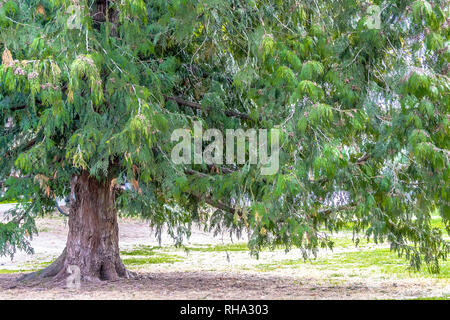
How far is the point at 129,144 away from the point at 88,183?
3522mm

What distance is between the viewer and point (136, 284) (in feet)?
31.4

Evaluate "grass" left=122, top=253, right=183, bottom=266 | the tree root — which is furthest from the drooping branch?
"grass" left=122, top=253, right=183, bottom=266

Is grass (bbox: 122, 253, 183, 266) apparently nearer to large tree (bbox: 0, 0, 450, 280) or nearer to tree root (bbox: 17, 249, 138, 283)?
tree root (bbox: 17, 249, 138, 283)

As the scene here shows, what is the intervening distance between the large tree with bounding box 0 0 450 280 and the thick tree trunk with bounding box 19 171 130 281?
0.07 feet

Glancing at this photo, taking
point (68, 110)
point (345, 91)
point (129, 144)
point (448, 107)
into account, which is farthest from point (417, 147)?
point (68, 110)

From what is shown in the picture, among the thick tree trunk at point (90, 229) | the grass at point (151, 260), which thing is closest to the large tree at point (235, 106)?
the thick tree trunk at point (90, 229)

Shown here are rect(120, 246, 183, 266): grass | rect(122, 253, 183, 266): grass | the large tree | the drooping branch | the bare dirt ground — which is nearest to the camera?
the large tree

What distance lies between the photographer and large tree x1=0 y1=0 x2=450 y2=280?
579 cm

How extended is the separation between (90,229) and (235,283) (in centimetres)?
263

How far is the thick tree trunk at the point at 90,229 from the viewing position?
381 inches

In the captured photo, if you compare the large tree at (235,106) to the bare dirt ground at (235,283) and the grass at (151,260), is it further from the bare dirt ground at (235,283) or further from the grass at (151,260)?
the grass at (151,260)

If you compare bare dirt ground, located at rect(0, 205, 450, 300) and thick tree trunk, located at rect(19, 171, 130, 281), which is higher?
thick tree trunk, located at rect(19, 171, 130, 281)

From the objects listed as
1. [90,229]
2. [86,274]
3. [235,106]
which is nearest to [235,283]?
[86,274]
